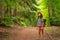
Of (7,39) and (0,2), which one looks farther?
(0,2)

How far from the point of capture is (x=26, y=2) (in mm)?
36188

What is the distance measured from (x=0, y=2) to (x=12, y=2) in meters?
1.85

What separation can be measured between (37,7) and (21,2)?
5639 millimetres

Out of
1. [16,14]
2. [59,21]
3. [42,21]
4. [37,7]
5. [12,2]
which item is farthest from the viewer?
[37,7]

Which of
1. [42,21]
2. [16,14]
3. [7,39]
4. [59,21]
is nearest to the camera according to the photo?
[42,21]

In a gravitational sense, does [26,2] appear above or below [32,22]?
above

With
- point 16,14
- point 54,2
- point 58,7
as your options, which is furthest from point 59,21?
point 16,14

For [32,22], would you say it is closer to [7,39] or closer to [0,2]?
[0,2]

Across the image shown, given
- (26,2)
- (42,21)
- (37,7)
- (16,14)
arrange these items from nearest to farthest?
(42,21), (16,14), (26,2), (37,7)

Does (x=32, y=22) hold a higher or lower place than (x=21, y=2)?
lower

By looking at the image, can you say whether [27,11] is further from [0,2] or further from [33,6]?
[0,2]

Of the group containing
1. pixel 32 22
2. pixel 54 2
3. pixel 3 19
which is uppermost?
pixel 54 2

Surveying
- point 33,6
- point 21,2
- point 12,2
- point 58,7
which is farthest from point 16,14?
point 58,7

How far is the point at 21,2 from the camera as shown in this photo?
34281mm
